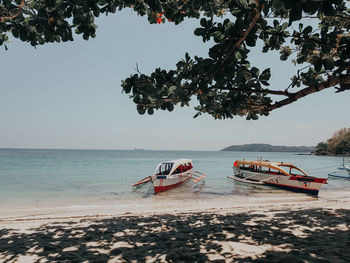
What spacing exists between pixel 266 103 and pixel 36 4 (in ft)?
18.1

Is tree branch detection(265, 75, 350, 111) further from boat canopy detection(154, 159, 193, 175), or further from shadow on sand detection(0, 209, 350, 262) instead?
boat canopy detection(154, 159, 193, 175)

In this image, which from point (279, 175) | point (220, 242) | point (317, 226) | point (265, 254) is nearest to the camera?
point (265, 254)

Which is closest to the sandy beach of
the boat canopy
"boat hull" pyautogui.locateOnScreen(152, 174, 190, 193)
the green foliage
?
the green foliage

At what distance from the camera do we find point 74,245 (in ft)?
18.2

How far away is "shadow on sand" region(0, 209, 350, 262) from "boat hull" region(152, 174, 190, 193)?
10252 millimetres

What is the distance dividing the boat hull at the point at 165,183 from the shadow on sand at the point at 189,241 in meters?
10.3

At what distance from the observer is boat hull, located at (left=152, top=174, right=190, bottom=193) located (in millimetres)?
18141

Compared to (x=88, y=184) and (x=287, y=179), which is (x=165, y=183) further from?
(x=88, y=184)

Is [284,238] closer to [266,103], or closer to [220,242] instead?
[220,242]

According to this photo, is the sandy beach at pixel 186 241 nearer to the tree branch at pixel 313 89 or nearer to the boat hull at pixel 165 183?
the tree branch at pixel 313 89

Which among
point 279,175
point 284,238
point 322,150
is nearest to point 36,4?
point 284,238

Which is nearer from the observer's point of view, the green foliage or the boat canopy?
the green foliage

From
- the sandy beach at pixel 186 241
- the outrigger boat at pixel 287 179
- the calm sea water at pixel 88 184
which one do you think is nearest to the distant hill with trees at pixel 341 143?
the calm sea water at pixel 88 184

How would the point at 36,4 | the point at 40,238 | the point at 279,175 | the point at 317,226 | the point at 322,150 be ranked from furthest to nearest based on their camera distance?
1. the point at 322,150
2. the point at 279,175
3. the point at 317,226
4. the point at 40,238
5. the point at 36,4
